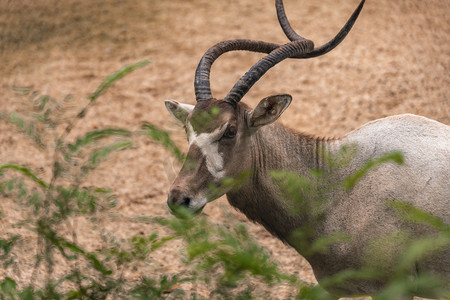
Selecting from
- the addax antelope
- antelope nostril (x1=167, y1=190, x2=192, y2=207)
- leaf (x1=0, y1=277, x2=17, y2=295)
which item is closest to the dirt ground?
the addax antelope

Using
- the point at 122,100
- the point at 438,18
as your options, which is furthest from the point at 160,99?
the point at 438,18

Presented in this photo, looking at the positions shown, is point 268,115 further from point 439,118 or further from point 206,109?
point 439,118

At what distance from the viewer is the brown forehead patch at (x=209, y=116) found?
4.65 m

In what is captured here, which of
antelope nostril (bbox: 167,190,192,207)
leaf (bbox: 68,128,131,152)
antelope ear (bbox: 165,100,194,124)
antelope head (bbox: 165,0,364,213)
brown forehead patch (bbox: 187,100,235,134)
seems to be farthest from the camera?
antelope ear (bbox: 165,100,194,124)

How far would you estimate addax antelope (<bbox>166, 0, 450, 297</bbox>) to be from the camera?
467cm

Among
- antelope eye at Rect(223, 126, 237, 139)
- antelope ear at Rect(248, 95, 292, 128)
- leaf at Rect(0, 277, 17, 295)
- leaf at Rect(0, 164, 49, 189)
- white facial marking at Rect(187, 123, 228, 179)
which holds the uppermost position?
antelope ear at Rect(248, 95, 292, 128)

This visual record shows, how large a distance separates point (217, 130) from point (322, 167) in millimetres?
1048

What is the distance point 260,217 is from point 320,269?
2.03ft

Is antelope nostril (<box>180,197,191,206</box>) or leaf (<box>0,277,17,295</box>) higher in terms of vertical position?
antelope nostril (<box>180,197,191,206</box>)

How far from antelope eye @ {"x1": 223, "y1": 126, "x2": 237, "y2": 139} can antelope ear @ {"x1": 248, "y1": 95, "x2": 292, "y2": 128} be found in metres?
0.21

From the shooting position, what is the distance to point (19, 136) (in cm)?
1063

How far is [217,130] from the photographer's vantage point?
4637 millimetres

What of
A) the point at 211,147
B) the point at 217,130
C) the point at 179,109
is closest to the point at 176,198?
the point at 211,147

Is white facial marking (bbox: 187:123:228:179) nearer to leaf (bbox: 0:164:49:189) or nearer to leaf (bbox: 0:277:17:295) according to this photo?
leaf (bbox: 0:164:49:189)
